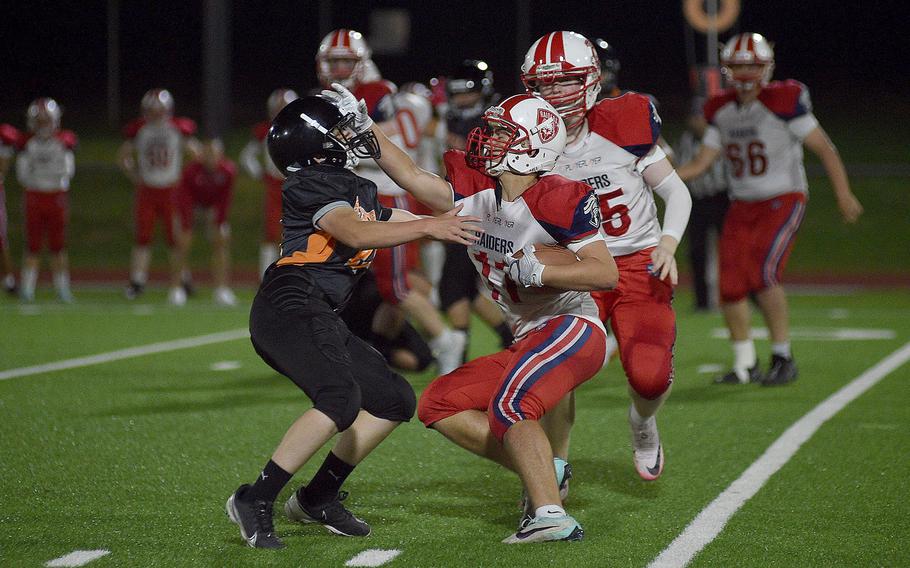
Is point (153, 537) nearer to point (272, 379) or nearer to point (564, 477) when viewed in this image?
point (564, 477)

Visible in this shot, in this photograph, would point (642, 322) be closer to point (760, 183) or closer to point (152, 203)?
point (760, 183)

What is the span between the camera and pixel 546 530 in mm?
3510

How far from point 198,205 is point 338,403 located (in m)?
9.47

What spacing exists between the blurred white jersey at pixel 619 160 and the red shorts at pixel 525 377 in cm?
88

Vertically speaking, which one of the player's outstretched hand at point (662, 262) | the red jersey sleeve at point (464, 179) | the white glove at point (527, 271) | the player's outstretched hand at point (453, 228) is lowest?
the player's outstretched hand at point (662, 262)

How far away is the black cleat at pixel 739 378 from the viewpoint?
22.8 ft

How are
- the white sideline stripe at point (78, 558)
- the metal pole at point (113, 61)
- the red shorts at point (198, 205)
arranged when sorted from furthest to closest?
1. the metal pole at point (113, 61)
2. the red shorts at point (198, 205)
3. the white sideline stripe at point (78, 558)

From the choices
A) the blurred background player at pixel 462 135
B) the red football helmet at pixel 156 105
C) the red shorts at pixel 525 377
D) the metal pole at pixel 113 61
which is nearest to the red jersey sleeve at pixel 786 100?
the blurred background player at pixel 462 135

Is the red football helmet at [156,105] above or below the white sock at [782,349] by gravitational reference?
above

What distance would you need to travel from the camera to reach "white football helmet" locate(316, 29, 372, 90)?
6.84 m

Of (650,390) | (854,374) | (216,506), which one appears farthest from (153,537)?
(854,374)

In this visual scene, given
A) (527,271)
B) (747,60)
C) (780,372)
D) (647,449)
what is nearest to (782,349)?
(780,372)

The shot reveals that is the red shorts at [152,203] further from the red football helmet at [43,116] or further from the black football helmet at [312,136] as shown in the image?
the black football helmet at [312,136]

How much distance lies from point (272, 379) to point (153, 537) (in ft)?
11.2
